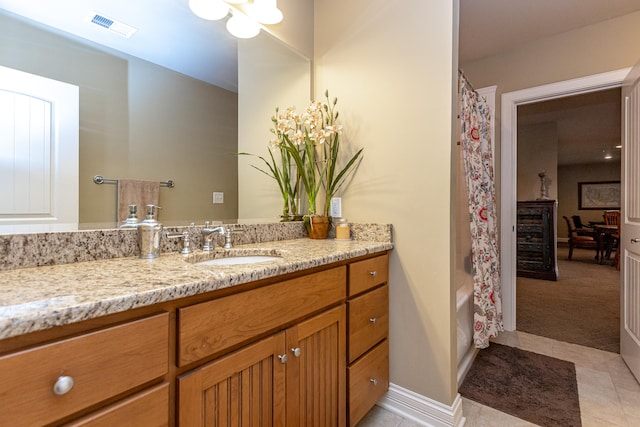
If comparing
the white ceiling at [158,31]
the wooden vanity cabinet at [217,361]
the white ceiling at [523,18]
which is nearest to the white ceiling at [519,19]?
the white ceiling at [523,18]

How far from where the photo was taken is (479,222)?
206cm

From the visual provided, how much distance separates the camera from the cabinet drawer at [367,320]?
130cm

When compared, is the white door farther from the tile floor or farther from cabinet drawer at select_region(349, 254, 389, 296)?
cabinet drawer at select_region(349, 254, 389, 296)

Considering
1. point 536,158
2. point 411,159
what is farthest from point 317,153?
point 536,158

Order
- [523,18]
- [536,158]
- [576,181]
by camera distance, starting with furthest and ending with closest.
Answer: [576,181] → [536,158] → [523,18]

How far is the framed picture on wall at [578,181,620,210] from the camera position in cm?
858

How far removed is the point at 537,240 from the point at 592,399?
330 centimetres

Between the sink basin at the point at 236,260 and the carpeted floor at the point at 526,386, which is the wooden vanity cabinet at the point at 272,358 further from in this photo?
the carpeted floor at the point at 526,386

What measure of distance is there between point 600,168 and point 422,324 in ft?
35.9

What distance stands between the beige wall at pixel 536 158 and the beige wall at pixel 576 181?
501 centimetres

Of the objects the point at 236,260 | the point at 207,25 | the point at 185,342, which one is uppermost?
the point at 207,25

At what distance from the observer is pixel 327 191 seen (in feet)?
5.89

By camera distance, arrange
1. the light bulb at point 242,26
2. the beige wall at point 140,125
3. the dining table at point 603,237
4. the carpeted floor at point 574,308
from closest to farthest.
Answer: the beige wall at point 140,125, the light bulb at point 242,26, the carpeted floor at point 574,308, the dining table at point 603,237

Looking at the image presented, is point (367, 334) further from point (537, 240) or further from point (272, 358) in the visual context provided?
point (537, 240)
